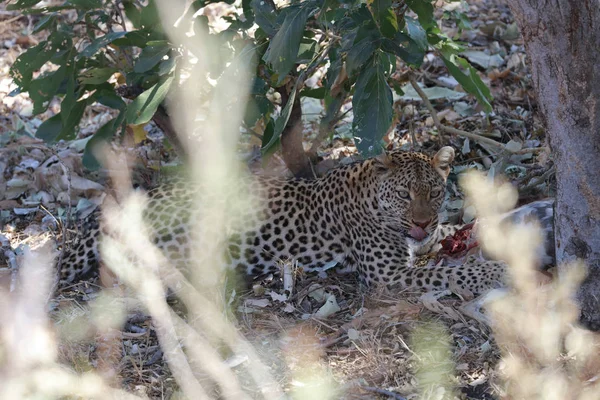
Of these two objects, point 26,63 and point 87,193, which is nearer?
point 26,63

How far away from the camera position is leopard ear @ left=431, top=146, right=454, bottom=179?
265 inches

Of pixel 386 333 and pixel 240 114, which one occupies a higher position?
pixel 240 114

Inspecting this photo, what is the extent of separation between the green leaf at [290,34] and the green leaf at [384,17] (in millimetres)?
385

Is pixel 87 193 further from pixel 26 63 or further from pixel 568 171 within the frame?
pixel 568 171

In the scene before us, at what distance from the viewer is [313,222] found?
733cm

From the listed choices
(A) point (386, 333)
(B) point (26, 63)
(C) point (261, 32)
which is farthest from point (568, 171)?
(B) point (26, 63)


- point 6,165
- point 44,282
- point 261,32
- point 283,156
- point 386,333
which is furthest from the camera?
point 6,165

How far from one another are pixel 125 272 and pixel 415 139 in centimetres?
335

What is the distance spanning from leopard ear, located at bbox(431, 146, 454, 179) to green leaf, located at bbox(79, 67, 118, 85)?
9.33 feet

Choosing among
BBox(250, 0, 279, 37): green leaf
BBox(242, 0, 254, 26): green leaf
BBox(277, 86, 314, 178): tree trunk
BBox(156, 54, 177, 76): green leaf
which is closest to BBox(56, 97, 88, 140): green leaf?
BBox(156, 54, 177, 76): green leaf

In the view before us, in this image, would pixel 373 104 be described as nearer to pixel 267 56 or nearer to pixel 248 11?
pixel 267 56

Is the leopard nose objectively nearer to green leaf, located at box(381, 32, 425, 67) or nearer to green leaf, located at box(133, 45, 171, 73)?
green leaf, located at box(381, 32, 425, 67)

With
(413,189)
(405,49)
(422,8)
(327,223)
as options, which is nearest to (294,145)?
(327,223)

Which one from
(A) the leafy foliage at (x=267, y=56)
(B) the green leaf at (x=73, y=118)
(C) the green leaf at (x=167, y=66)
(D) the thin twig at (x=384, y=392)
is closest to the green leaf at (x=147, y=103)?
(A) the leafy foliage at (x=267, y=56)
